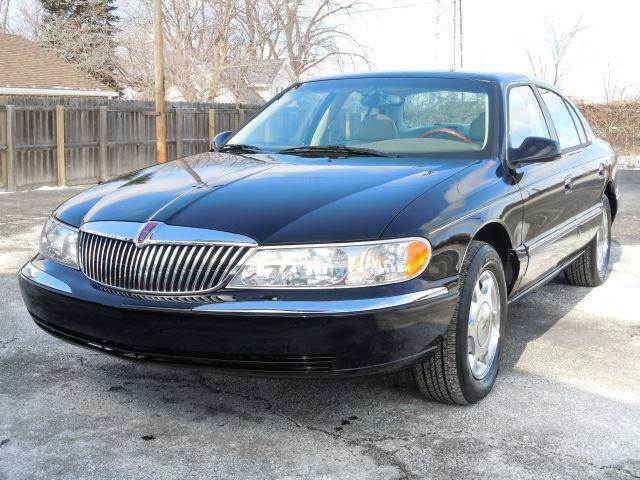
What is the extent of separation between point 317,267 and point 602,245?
4.25 metres

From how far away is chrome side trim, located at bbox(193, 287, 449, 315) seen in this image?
3238mm

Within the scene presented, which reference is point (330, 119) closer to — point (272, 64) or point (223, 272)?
point (223, 272)

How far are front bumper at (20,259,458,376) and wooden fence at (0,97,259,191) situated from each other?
558 inches

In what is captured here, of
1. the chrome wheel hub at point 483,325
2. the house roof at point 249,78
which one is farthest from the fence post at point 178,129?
the chrome wheel hub at point 483,325

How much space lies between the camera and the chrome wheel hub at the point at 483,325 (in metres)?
3.93

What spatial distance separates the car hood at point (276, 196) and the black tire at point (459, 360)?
1.34 ft

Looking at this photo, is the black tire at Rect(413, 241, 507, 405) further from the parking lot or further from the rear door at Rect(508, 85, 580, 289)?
the rear door at Rect(508, 85, 580, 289)

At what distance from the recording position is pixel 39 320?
12.9 feet

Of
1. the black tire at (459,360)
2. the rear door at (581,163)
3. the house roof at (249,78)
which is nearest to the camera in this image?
the black tire at (459,360)

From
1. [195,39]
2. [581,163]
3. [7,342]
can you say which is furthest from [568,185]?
[195,39]

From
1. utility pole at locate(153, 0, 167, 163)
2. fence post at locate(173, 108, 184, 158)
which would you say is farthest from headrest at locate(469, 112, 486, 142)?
fence post at locate(173, 108, 184, 158)

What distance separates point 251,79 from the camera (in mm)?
36250

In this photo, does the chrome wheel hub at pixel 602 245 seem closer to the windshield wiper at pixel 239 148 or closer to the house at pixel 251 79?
the windshield wiper at pixel 239 148

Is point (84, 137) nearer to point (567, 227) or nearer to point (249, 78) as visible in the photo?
point (567, 227)
